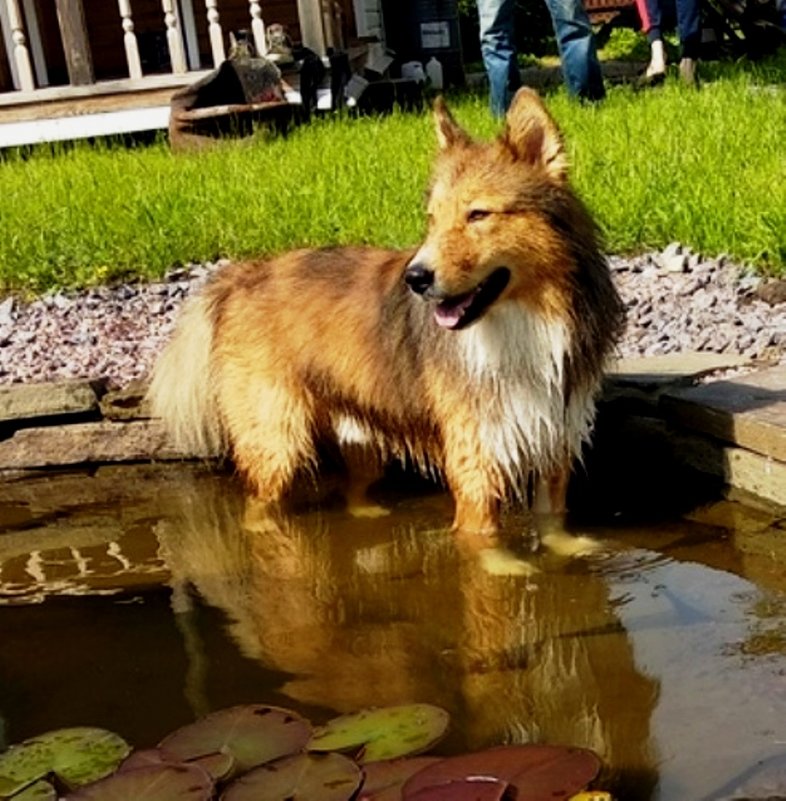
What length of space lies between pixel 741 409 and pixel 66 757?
234 centimetres

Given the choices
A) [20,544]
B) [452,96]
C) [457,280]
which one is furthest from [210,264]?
[452,96]

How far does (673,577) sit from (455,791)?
4.62 ft

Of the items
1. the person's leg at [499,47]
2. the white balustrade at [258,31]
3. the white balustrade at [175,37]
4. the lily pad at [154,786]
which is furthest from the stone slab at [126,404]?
the white balustrade at [175,37]

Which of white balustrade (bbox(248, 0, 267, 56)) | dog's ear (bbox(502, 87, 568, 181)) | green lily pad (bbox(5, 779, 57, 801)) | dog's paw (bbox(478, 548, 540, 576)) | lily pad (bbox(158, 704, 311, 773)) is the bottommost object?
dog's paw (bbox(478, 548, 540, 576))

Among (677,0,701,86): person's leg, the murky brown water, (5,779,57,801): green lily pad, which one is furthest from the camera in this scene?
(677,0,701,86): person's leg

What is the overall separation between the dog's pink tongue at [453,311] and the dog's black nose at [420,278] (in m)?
0.11

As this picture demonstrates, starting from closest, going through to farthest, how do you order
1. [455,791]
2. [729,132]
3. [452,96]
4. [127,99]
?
1. [455,791]
2. [729,132]
3. [127,99]
4. [452,96]

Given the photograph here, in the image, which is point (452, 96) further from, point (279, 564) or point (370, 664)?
point (370, 664)

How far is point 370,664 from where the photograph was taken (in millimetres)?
3230

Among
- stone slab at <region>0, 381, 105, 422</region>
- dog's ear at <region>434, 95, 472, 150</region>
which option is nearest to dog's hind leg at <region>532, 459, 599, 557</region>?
dog's ear at <region>434, 95, 472, 150</region>

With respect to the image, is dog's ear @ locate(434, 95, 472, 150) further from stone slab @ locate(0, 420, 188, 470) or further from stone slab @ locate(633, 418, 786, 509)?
stone slab @ locate(0, 420, 188, 470)

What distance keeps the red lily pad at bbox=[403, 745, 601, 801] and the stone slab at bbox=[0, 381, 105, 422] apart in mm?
2999

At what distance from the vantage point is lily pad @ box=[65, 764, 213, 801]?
8.07 feet

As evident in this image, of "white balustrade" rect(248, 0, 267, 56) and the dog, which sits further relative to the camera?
"white balustrade" rect(248, 0, 267, 56)
